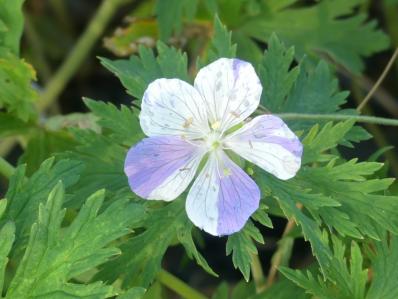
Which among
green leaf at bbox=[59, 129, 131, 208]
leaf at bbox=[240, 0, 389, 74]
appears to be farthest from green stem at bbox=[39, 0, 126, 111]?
green leaf at bbox=[59, 129, 131, 208]

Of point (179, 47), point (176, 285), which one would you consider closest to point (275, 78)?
point (176, 285)

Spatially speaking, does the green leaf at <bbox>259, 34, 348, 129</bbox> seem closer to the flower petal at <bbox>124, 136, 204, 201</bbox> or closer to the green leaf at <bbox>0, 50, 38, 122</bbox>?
the flower petal at <bbox>124, 136, 204, 201</bbox>

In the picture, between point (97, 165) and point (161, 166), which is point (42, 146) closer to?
point (97, 165)

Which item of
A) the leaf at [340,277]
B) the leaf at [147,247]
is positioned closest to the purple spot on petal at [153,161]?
the leaf at [147,247]

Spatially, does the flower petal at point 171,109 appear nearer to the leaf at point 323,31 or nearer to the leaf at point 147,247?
the leaf at point 147,247

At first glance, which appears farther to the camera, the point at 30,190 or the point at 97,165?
the point at 97,165

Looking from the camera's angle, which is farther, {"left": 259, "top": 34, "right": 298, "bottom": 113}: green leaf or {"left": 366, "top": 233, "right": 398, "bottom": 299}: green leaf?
{"left": 259, "top": 34, "right": 298, "bottom": 113}: green leaf
